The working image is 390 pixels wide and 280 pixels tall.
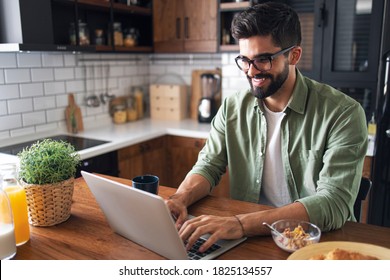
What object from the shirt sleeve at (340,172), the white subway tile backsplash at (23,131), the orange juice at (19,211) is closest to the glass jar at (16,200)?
the orange juice at (19,211)

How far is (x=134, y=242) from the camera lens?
43.8 inches

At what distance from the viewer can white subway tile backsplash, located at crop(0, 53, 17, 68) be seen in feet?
8.46

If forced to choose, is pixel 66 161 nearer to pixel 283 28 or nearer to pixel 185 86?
pixel 283 28

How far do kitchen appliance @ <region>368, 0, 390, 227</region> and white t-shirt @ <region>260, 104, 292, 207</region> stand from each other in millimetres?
1018

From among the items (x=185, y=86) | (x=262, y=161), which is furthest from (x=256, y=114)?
(x=185, y=86)

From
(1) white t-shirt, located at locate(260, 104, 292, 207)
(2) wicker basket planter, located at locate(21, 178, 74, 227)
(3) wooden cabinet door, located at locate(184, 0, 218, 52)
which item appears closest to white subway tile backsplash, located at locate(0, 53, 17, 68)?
(3) wooden cabinet door, located at locate(184, 0, 218, 52)

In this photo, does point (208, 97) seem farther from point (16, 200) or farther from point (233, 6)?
point (16, 200)

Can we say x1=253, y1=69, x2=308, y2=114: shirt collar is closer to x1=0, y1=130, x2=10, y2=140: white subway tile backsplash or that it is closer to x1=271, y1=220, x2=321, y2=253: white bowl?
x1=271, y1=220, x2=321, y2=253: white bowl

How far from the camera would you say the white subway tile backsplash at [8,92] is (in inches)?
103

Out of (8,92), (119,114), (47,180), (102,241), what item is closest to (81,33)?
(8,92)

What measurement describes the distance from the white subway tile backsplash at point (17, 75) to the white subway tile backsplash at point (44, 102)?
16cm

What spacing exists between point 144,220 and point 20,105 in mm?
2073
